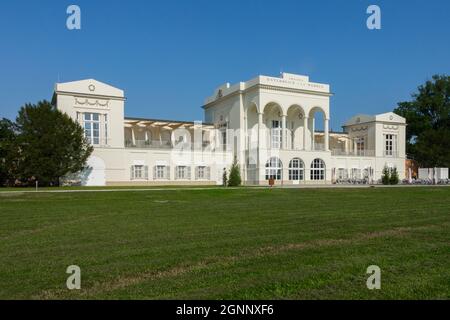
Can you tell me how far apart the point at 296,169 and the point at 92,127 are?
24102 millimetres

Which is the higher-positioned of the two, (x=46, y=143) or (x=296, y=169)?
(x=46, y=143)

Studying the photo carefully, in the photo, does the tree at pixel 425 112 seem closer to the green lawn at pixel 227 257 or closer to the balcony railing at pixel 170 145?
the balcony railing at pixel 170 145

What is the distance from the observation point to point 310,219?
11.6 meters

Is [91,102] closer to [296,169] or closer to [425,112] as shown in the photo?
[296,169]

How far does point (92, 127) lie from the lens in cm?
3953

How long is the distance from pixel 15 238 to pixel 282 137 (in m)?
40.8

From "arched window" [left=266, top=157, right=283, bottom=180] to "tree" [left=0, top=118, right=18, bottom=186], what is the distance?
26.1 m

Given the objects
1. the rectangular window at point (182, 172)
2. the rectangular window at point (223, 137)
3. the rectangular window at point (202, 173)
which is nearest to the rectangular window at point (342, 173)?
the rectangular window at point (223, 137)

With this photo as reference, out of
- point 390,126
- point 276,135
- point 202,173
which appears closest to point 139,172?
point 202,173

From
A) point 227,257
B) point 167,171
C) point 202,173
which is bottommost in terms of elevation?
point 227,257

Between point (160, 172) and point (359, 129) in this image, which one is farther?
point (359, 129)

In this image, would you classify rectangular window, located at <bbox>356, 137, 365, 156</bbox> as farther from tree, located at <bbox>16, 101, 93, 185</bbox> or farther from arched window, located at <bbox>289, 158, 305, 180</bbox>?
tree, located at <bbox>16, 101, 93, 185</bbox>

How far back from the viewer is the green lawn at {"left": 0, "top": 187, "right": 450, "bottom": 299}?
192 inches

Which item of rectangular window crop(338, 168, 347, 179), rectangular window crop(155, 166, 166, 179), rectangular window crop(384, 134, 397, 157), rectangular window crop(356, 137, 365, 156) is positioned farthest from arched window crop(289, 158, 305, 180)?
rectangular window crop(384, 134, 397, 157)
